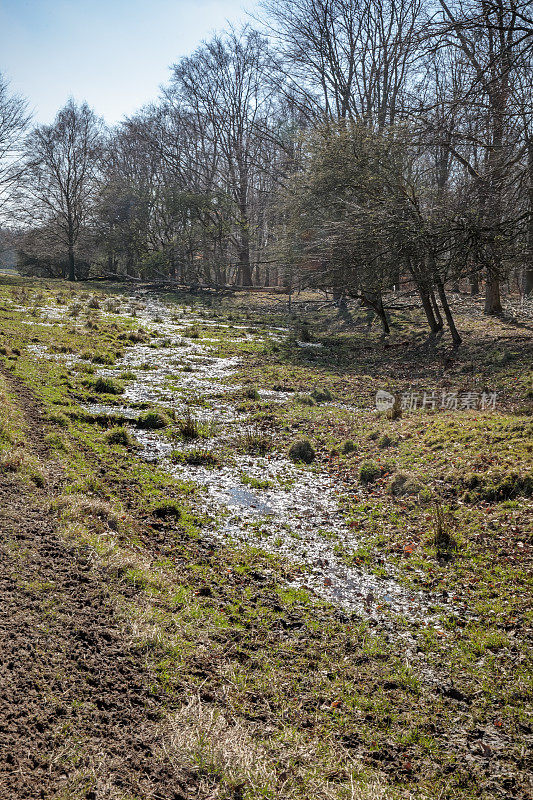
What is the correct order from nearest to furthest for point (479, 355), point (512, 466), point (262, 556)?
point (262, 556) → point (512, 466) → point (479, 355)

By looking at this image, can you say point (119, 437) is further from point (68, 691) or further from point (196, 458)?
point (68, 691)

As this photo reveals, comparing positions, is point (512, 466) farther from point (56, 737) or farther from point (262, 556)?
point (56, 737)

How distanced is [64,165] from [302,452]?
30.3m

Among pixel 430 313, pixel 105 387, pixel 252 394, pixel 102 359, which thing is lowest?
pixel 252 394

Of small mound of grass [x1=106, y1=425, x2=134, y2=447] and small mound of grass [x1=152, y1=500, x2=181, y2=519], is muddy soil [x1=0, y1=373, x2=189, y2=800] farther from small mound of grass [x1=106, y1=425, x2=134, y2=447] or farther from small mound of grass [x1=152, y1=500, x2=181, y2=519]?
small mound of grass [x1=106, y1=425, x2=134, y2=447]

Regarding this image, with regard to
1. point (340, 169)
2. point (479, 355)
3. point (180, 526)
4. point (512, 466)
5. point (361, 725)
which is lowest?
point (361, 725)

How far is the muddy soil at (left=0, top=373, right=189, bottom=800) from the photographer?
8.46 feet

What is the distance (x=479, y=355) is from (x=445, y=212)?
230 inches

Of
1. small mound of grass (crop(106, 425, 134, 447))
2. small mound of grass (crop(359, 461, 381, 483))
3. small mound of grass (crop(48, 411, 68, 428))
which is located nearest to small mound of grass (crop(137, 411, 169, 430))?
small mound of grass (crop(106, 425, 134, 447))

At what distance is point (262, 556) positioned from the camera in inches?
Answer: 216

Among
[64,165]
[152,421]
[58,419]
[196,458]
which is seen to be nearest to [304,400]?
[152,421]

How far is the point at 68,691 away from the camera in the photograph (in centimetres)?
309

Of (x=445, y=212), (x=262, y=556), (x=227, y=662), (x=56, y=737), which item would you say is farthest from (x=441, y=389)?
(x=56, y=737)

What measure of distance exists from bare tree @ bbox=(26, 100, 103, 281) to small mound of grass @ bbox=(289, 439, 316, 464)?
29.0 meters
